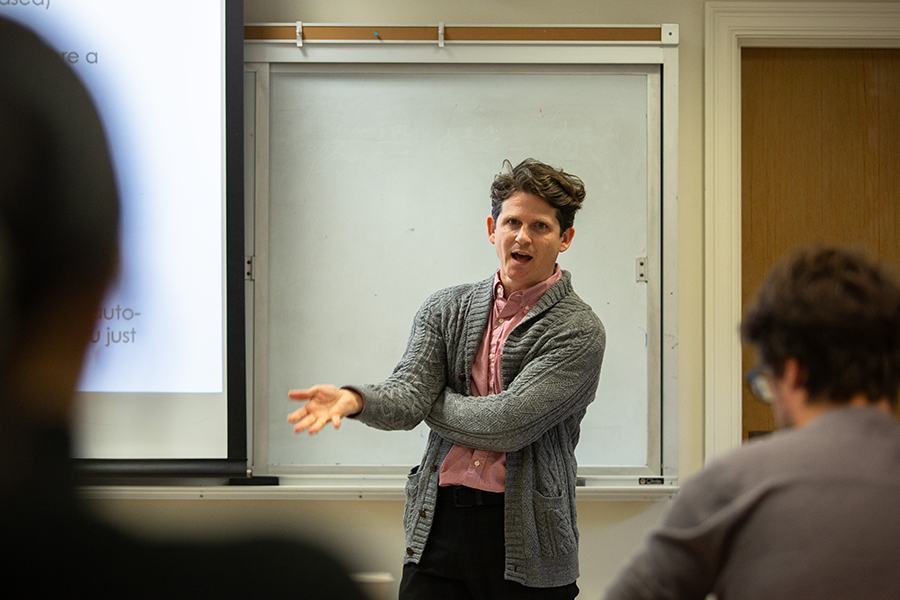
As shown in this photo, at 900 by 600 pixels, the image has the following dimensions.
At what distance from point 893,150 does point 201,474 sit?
9.12ft

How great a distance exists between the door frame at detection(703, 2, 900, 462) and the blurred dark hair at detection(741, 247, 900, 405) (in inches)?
71.2

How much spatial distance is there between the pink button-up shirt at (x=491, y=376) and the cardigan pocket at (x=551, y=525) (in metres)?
0.09

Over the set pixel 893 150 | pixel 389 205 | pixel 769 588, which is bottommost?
pixel 769 588

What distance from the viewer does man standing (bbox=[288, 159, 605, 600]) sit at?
142 cm

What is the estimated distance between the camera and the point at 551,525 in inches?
56.8

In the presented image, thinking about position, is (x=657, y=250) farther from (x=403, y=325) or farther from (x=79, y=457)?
(x=79, y=457)

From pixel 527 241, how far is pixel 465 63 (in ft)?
3.72

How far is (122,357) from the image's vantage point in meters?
2.25

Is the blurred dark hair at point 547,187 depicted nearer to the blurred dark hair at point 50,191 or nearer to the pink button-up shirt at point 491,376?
the pink button-up shirt at point 491,376

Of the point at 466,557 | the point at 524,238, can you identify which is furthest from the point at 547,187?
the point at 466,557

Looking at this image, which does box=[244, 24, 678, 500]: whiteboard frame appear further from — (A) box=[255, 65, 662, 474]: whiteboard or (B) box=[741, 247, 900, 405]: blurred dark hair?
(B) box=[741, 247, 900, 405]: blurred dark hair

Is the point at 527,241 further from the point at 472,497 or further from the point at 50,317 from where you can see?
the point at 50,317

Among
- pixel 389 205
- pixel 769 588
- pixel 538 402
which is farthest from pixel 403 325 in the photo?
pixel 769 588

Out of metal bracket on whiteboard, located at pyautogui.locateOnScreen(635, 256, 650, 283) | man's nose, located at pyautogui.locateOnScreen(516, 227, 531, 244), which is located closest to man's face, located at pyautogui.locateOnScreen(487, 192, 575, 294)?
man's nose, located at pyautogui.locateOnScreen(516, 227, 531, 244)
